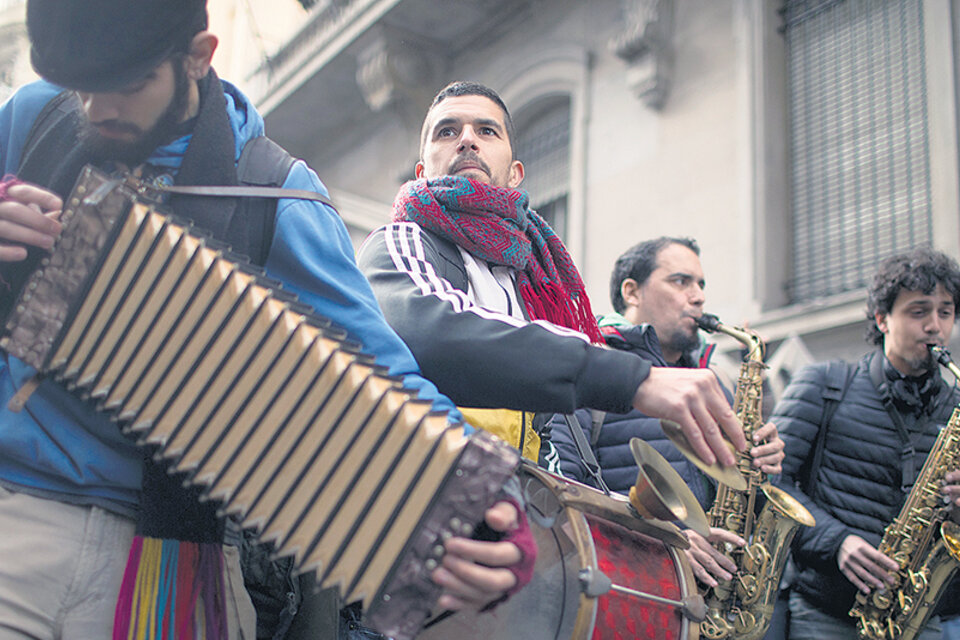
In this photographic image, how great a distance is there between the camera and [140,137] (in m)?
1.75

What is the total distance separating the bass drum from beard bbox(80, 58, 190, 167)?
3.32ft

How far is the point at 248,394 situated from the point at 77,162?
63 cm

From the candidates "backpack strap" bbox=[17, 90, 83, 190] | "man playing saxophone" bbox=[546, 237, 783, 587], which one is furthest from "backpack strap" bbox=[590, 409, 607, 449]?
"backpack strap" bbox=[17, 90, 83, 190]

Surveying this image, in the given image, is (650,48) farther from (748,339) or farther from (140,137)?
(140,137)

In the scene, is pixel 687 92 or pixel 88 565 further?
pixel 687 92

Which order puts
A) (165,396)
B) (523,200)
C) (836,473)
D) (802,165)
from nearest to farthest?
(165,396)
(523,200)
(836,473)
(802,165)

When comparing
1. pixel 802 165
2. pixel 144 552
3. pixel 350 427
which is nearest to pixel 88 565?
pixel 144 552

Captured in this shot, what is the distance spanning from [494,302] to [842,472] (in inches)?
92.0

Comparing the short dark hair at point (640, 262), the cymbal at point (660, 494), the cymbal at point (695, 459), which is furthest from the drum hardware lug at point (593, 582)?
the short dark hair at point (640, 262)

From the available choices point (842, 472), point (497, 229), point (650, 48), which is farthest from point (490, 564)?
point (650, 48)

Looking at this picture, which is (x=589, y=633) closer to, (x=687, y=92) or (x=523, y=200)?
(x=523, y=200)

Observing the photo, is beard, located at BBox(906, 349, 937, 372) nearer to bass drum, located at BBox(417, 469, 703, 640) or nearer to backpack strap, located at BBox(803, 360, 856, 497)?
backpack strap, located at BBox(803, 360, 856, 497)

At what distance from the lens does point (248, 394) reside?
1.51 meters

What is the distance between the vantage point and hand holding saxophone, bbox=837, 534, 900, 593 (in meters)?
3.78
